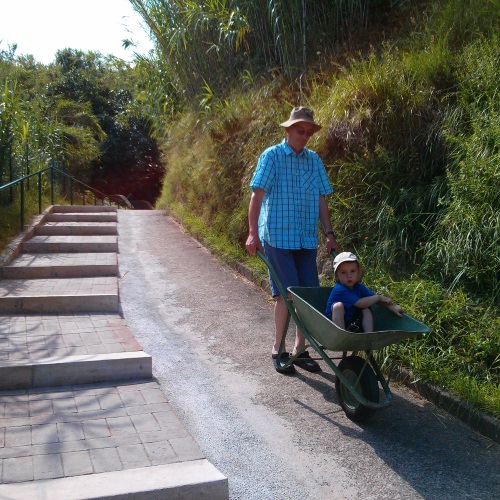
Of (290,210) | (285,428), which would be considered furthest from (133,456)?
(290,210)

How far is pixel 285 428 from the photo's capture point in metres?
4.41

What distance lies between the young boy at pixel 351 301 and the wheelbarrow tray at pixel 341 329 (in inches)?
4.7

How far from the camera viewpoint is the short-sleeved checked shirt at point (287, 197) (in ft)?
17.1

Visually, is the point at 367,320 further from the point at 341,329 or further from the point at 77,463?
the point at 77,463

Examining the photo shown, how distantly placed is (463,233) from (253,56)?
295 inches

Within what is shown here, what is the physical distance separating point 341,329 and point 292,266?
140cm

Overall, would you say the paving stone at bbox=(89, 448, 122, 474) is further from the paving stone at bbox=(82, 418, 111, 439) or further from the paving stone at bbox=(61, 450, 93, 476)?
the paving stone at bbox=(82, 418, 111, 439)

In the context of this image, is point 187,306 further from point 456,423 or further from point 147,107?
point 147,107

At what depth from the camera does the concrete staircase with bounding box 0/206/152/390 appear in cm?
491

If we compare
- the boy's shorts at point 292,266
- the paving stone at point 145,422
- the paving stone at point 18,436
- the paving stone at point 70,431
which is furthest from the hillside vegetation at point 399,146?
the paving stone at point 18,436

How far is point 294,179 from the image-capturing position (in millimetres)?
5281

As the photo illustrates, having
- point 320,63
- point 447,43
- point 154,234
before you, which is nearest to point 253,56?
point 320,63

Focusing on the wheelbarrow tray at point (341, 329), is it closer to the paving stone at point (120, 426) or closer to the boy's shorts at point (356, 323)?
the boy's shorts at point (356, 323)

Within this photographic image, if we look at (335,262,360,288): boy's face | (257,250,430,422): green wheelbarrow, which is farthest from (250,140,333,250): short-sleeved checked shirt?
(335,262,360,288): boy's face
